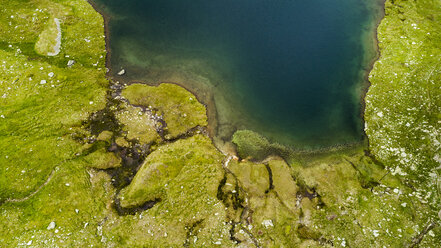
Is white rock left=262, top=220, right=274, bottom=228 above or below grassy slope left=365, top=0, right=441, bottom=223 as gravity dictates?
below

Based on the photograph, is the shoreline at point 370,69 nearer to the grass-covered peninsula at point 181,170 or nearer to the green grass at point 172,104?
the grass-covered peninsula at point 181,170

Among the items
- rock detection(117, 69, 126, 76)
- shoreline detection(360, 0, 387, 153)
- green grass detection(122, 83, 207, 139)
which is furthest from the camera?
rock detection(117, 69, 126, 76)

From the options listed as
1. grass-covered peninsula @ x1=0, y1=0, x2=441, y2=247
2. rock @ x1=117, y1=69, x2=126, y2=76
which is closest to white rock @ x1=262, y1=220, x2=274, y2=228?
grass-covered peninsula @ x1=0, y1=0, x2=441, y2=247

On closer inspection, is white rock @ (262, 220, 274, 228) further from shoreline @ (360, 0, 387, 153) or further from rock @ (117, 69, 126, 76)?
rock @ (117, 69, 126, 76)

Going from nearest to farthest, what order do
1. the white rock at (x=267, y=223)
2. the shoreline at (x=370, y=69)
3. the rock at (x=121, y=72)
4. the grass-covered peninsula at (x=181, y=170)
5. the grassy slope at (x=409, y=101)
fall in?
the grass-covered peninsula at (x=181, y=170)
the white rock at (x=267, y=223)
the grassy slope at (x=409, y=101)
the shoreline at (x=370, y=69)
the rock at (x=121, y=72)

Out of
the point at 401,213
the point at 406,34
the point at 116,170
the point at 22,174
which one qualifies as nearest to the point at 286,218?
the point at 401,213

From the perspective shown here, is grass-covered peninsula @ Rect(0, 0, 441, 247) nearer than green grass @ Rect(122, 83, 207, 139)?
Yes

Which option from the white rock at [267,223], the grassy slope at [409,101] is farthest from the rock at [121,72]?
the grassy slope at [409,101]

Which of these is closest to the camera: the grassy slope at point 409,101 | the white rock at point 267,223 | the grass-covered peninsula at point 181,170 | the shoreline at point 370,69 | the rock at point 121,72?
the grass-covered peninsula at point 181,170
